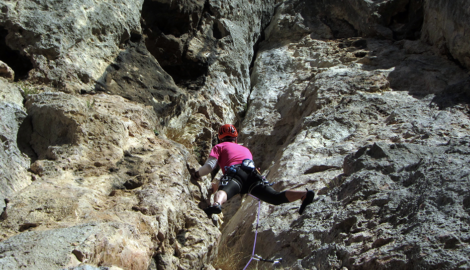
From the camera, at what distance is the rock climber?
4.80 meters

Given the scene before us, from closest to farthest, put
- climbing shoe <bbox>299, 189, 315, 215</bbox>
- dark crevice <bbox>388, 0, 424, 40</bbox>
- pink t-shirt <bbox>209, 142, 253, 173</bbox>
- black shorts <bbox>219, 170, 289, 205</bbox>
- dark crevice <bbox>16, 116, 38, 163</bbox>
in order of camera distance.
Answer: dark crevice <bbox>16, 116, 38, 163</bbox> → climbing shoe <bbox>299, 189, 315, 215</bbox> → black shorts <bbox>219, 170, 289, 205</bbox> → pink t-shirt <bbox>209, 142, 253, 173</bbox> → dark crevice <bbox>388, 0, 424, 40</bbox>

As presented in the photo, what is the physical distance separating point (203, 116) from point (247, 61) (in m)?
2.79

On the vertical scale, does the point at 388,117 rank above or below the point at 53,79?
above

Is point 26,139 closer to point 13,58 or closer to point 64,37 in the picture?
point 13,58

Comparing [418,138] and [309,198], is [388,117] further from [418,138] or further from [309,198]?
[309,198]

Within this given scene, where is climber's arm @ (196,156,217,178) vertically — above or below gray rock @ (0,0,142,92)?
below

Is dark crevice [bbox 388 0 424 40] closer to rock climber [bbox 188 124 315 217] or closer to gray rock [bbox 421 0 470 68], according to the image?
gray rock [bbox 421 0 470 68]

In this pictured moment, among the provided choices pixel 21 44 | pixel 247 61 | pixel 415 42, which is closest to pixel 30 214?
pixel 21 44

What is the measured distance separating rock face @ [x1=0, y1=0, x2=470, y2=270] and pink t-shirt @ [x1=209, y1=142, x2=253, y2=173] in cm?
44

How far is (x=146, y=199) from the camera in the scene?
3.88 meters

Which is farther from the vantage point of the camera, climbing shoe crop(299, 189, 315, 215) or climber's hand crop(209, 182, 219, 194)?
climber's hand crop(209, 182, 219, 194)

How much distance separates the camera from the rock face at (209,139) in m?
3.49

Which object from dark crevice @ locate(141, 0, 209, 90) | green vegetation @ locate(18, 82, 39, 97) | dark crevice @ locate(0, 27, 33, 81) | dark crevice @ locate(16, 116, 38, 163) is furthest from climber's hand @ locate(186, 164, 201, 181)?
dark crevice @ locate(141, 0, 209, 90)

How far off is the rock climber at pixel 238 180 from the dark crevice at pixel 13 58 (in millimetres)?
2443
